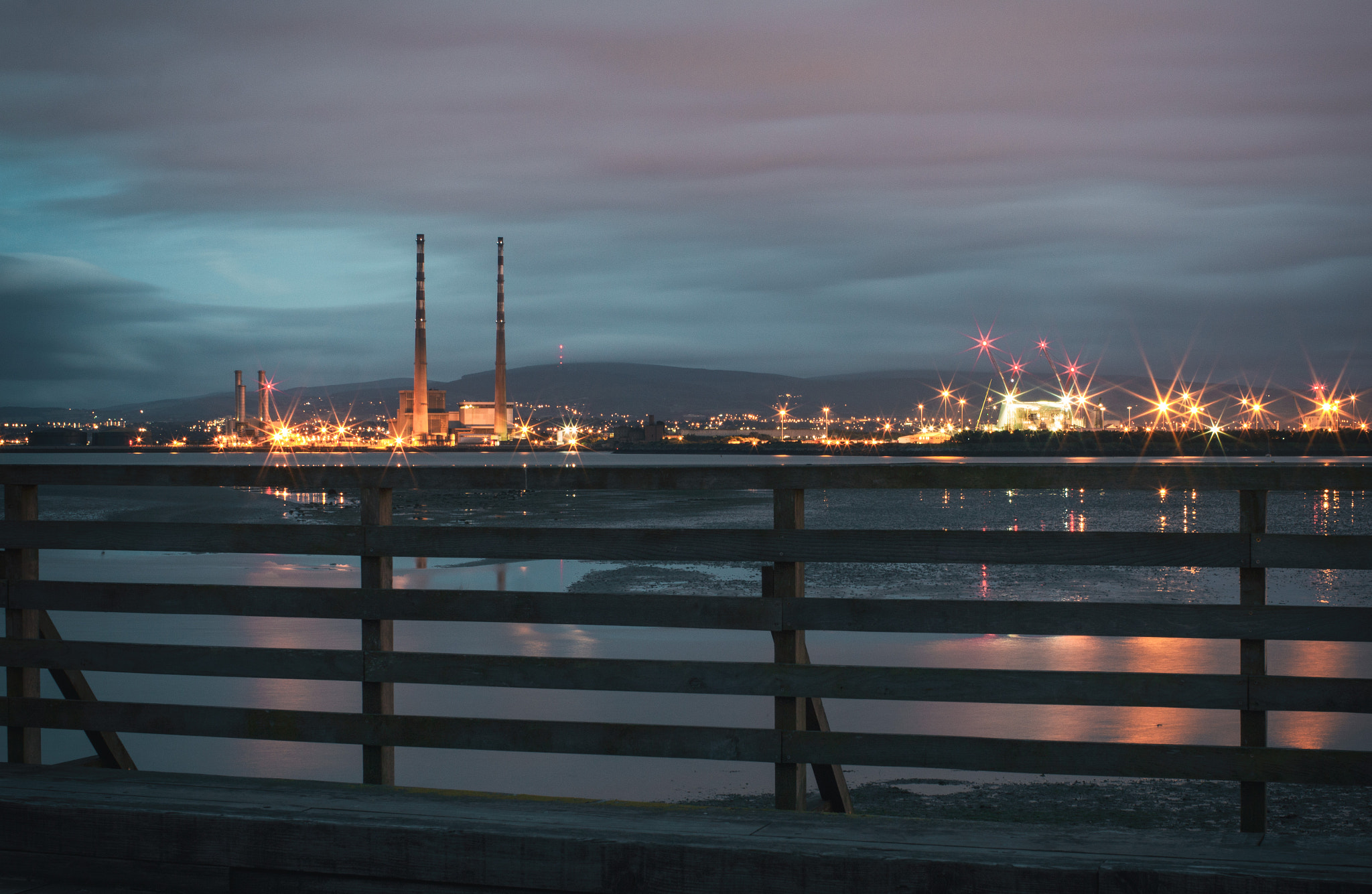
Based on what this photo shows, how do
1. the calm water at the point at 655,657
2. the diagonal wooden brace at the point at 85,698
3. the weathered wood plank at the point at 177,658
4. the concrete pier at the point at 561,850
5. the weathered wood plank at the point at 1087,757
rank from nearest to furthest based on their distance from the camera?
the concrete pier at the point at 561,850
the weathered wood plank at the point at 1087,757
the weathered wood plank at the point at 177,658
the diagonal wooden brace at the point at 85,698
the calm water at the point at 655,657

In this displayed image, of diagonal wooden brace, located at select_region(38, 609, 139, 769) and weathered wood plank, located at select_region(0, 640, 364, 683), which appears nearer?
weathered wood plank, located at select_region(0, 640, 364, 683)

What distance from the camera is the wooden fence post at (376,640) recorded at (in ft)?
14.5

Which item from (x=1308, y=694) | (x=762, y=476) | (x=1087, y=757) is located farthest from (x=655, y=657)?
(x=1308, y=694)

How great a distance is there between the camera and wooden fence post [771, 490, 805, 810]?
4.12 metres

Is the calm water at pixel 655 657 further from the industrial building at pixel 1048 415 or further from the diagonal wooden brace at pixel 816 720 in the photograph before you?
the industrial building at pixel 1048 415

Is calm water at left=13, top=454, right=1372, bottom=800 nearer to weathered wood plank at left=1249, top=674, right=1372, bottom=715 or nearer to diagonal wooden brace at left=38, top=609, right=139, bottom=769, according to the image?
diagonal wooden brace at left=38, top=609, right=139, bottom=769

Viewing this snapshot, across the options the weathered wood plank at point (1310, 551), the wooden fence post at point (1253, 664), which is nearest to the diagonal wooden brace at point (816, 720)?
the wooden fence post at point (1253, 664)

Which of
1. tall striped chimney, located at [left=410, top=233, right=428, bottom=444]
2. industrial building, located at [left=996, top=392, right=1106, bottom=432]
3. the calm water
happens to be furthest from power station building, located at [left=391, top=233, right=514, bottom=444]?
the calm water

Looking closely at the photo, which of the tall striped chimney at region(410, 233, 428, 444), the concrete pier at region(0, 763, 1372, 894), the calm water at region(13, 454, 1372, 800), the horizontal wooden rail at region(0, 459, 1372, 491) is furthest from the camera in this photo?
the tall striped chimney at region(410, 233, 428, 444)

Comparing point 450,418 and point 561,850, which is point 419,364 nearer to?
point 450,418

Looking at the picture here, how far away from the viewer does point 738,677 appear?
405 cm

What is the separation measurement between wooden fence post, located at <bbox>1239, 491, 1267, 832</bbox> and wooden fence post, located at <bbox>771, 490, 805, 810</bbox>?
149 cm

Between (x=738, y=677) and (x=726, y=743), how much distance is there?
0.77ft

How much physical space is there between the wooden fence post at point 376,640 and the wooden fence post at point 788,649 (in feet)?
4.87
